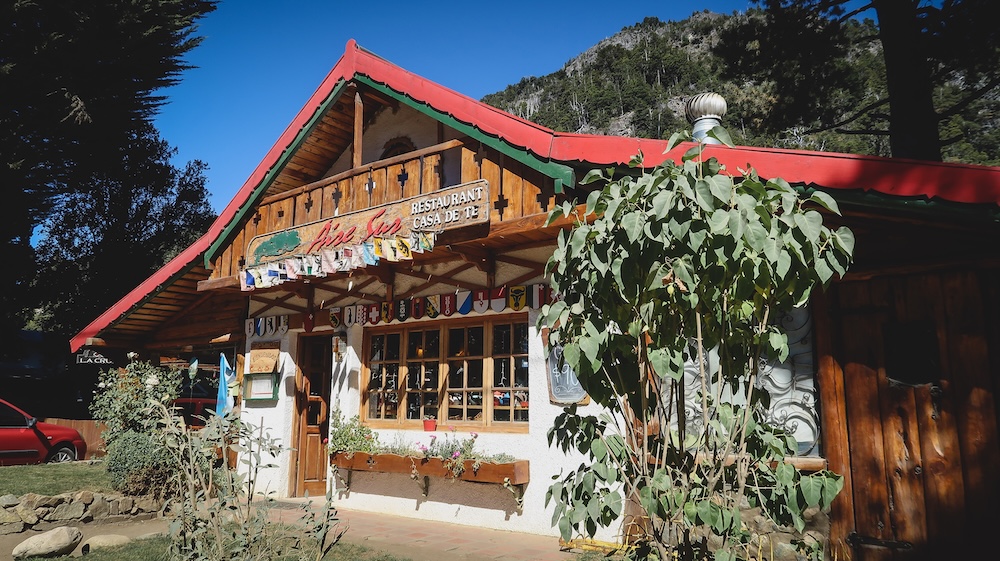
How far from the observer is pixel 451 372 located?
27.8ft

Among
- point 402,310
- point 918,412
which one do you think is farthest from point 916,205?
point 402,310

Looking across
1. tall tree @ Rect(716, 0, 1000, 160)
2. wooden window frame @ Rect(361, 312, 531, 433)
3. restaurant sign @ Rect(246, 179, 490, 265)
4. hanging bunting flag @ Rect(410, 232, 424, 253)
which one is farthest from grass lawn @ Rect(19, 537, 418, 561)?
tall tree @ Rect(716, 0, 1000, 160)

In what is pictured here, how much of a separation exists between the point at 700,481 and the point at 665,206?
3.74ft

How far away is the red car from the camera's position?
12.9 metres

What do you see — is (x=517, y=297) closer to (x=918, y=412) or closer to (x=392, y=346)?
(x=392, y=346)

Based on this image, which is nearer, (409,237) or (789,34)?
(409,237)

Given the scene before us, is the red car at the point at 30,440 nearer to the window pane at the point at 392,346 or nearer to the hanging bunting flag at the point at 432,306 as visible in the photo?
the window pane at the point at 392,346

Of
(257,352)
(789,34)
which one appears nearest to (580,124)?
(789,34)

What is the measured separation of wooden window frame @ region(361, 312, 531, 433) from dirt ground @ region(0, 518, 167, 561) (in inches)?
111

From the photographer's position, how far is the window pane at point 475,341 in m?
8.27

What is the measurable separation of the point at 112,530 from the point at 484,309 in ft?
17.1

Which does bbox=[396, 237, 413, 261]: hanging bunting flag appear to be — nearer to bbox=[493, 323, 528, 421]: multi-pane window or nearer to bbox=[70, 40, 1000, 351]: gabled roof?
bbox=[70, 40, 1000, 351]: gabled roof

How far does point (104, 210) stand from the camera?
2364 cm

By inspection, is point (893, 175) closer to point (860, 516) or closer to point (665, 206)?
point (860, 516)
